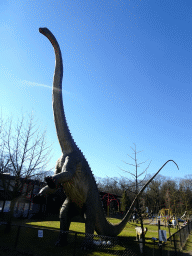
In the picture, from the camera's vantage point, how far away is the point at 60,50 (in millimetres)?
8242

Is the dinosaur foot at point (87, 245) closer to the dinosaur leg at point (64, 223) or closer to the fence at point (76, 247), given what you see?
the fence at point (76, 247)

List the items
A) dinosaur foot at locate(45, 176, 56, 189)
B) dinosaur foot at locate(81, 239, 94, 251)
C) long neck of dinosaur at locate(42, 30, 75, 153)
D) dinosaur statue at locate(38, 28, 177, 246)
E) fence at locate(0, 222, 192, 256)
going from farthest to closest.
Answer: long neck of dinosaur at locate(42, 30, 75, 153) < dinosaur statue at locate(38, 28, 177, 246) < dinosaur foot at locate(81, 239, 94, 251) < fence at locate(0, 222, 192, 256) < dinosaur foot at locate(45, 176, 56, 189)

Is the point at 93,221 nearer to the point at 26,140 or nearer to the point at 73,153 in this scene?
the point at 73,153

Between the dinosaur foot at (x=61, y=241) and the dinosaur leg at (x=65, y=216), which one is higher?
the dinosaur leg at (x=65, y=216)

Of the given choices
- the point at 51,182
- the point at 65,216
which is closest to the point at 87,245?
the point at 65,216

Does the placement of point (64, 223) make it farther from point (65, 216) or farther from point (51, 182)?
point (51, 182)

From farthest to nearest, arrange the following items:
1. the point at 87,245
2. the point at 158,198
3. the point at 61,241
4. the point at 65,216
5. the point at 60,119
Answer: the point at 158,198, the point at 60,119, the point at 65,216, the point at 61,241, the point at 87,245

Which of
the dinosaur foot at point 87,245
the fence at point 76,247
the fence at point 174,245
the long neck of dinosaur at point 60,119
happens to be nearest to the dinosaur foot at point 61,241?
the fence at point 76,247

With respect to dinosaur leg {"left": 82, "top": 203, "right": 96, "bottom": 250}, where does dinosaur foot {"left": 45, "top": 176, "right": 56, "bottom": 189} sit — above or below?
above

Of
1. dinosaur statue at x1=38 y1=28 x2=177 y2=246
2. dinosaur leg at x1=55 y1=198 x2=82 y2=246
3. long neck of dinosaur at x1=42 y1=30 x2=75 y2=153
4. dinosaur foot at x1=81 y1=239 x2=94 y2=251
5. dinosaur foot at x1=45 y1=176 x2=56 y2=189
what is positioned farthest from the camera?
long neck of dinosaur at x1=42 y1=30 x2=75 y2=153

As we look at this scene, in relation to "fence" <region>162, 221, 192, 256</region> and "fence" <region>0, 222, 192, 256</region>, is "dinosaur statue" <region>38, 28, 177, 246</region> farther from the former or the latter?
"fence" <region>162, 221, 192, 256</region>

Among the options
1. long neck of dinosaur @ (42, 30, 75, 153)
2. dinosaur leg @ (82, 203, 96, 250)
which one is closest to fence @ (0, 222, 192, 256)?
dinosaur leg @ (82, 203, 96, 250)

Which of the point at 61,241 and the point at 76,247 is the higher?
the point at 61,241

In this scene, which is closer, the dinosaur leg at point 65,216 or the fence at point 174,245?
the fence at point 174,245
